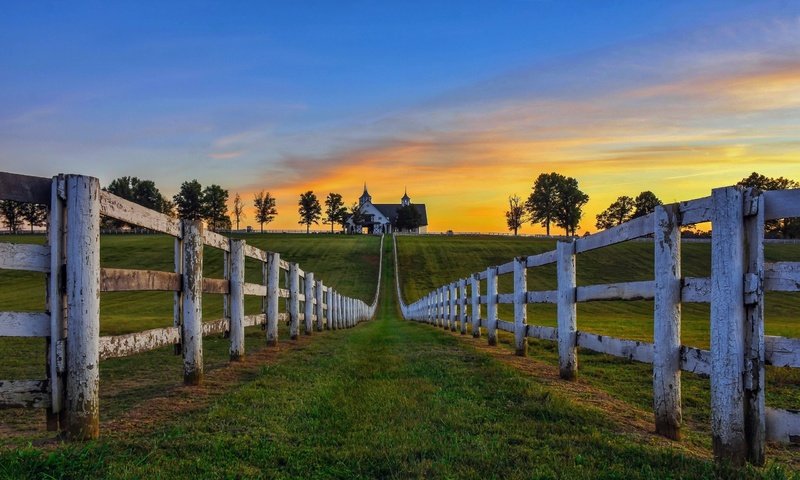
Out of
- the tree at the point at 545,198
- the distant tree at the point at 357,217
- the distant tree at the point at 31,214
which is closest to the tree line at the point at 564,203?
the tree at the point at 545,198

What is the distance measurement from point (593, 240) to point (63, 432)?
207 inches

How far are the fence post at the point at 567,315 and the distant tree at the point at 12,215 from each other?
135m

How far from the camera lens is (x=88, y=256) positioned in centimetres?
442

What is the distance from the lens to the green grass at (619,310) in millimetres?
6860

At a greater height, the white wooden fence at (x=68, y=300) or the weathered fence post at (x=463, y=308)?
the white wooden fence at (x=68, y=300)

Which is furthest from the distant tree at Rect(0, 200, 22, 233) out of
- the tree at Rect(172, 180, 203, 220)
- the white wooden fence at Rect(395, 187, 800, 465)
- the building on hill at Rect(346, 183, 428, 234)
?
the white wooden fence at Rect(395, 187, 800, 465)

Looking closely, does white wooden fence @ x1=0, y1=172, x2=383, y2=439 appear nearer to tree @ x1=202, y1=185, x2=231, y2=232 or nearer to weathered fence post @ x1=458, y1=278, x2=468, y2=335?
weathered fence post @ x1=458, y1=278, x2=468, y2=335

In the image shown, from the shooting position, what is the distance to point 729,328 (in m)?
3.96

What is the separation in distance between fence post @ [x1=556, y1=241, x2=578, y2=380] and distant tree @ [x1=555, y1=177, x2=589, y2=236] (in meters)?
127

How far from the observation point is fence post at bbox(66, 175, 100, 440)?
169 inches

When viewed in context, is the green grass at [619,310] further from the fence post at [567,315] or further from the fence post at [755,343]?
the fence post at [755,343]

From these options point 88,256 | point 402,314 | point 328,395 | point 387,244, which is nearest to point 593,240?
point 328,395

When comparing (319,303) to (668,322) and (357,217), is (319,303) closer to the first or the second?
(668,322)

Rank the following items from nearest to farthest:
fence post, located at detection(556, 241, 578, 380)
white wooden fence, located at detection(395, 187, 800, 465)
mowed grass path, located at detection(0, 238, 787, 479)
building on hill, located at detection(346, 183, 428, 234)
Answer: mowed grass path, located at detection(0, 238, 787, 479) → white wooden fence, located at detection(395, 187, 800, 465) → fence post, located at detection(556, 241, 578, 380) → building on hill, located at detection(346, 183, 428, 234)
